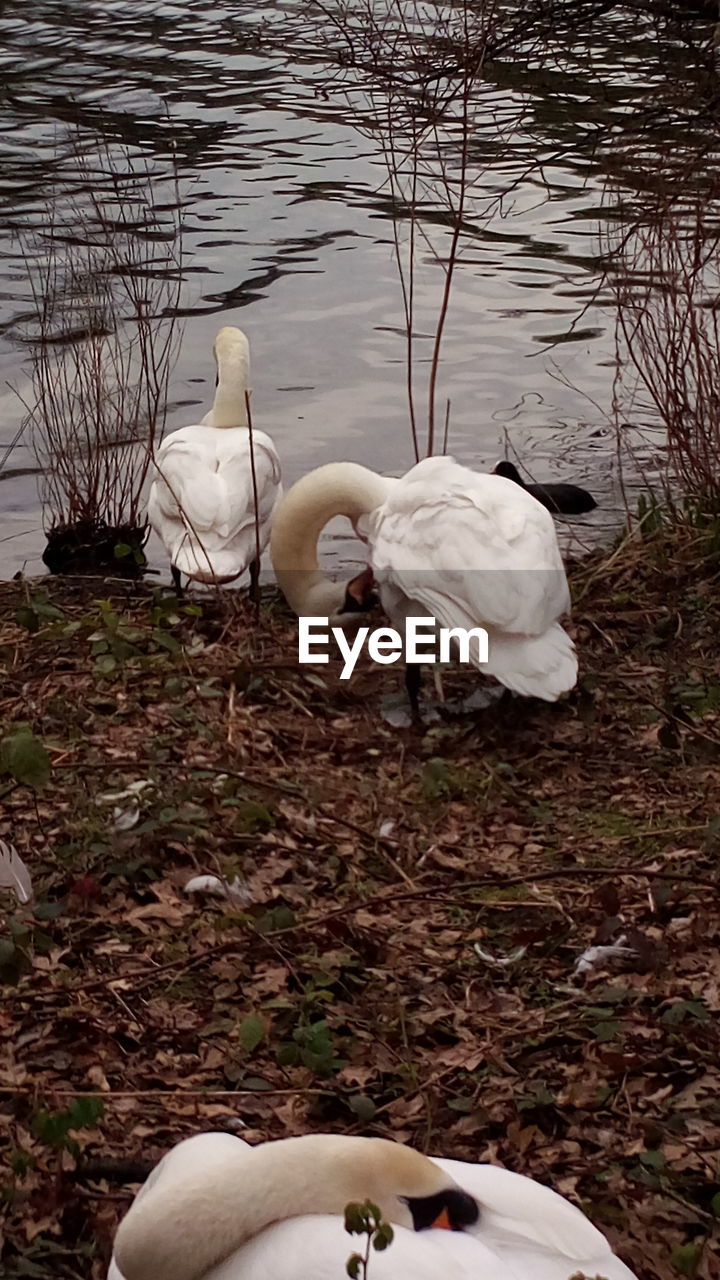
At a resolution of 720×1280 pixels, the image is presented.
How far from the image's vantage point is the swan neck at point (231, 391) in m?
7.20

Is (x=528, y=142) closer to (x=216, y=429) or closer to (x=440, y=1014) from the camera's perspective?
(x=216, y=429)

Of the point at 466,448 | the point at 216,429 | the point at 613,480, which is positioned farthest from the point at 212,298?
the point at 216,429

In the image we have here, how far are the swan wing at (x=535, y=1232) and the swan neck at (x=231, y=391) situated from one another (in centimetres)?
506

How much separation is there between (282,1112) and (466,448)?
6.48 m

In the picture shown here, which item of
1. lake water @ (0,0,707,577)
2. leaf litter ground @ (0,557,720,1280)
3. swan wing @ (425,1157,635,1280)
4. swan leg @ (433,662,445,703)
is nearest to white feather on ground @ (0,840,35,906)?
leaf litter ground @ (0,557,720,1280)

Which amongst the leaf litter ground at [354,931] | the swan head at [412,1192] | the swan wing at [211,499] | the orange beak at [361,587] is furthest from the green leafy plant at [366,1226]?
the swan wing at [211,499]

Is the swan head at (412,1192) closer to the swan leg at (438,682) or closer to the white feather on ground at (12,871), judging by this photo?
the white feather on ground at (12,871)

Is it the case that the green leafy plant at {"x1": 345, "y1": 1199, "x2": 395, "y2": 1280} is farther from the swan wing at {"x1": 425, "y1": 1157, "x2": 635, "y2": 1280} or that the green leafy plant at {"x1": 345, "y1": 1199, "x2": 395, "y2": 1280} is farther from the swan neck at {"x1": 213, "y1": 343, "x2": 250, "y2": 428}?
the swan neck at {"x1": 213, "y1": 343, "x2": 250, "y2": 428}

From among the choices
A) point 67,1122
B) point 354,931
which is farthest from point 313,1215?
point 354,931

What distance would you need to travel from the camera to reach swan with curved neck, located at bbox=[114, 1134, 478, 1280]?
2.45 m

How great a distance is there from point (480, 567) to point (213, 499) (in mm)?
1609

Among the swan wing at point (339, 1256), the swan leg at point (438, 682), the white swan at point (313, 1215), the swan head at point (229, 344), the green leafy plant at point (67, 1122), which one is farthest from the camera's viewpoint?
the swan head at point (229, 344)

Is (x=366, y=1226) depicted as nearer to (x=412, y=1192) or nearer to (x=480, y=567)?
(x=412, y=1192)

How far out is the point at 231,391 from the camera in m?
7.21
